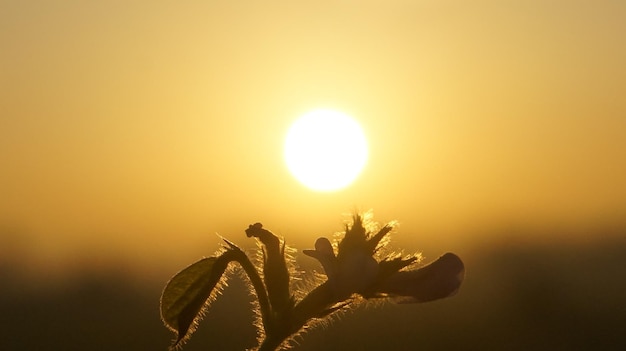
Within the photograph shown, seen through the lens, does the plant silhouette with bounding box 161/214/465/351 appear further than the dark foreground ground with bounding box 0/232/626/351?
No

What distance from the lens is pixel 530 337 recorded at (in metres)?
28.7

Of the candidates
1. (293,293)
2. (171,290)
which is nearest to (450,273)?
(293,293)

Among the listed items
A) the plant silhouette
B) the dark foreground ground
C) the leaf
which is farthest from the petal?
the dark foreground ground

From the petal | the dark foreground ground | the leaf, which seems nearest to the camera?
the petal

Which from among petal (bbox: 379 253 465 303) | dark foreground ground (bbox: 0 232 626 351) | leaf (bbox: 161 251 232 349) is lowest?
dark foreground ground (bbox: 0 232 626 351)

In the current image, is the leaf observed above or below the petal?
below

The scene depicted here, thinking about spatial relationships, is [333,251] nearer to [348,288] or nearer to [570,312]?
[348,288]

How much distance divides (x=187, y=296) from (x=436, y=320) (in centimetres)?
2595

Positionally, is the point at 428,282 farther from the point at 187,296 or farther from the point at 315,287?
the point at 187,296

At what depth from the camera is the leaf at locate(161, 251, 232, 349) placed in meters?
4.04

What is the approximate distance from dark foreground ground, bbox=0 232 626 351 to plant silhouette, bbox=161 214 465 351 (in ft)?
58.2

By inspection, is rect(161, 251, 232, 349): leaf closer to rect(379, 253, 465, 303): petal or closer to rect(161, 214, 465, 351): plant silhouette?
rect(161, 214, 465, 351): plant silhouette

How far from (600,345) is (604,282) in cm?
1153

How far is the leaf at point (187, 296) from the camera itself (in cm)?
404
